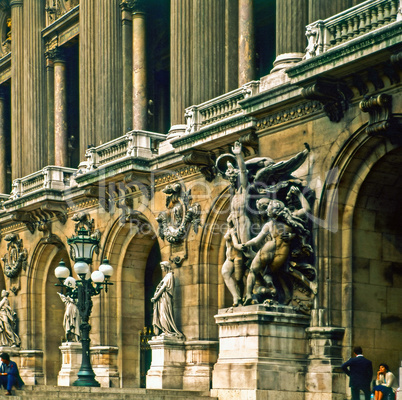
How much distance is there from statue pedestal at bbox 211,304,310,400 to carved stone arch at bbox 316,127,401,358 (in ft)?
2.92

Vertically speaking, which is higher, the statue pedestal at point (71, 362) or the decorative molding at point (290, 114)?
the decorative molding at point (290, 114)

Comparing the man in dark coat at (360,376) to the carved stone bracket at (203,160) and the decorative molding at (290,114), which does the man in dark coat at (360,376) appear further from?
the carved stone bracket at (203,160)

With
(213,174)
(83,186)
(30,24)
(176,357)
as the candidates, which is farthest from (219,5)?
(30,24)

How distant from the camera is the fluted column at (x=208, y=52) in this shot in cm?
3175

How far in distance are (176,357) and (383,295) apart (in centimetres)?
802

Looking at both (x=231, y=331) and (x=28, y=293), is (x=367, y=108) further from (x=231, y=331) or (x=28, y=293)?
(x=28, y=293)

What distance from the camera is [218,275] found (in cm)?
3105

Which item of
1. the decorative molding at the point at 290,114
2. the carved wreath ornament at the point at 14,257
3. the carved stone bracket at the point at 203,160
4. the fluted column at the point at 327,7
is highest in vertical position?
the fluted column at the point at 327,7

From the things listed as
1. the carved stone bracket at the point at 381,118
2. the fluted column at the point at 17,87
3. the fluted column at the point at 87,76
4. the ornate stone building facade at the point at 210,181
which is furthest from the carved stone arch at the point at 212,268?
the fluted column at the point at 17,87

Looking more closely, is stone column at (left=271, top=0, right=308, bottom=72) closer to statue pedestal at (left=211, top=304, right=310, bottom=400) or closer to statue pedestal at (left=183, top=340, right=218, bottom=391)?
statue pedestal at (left=211, top=304, right=310, bottom=400)

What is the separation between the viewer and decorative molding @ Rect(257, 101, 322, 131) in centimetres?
2515

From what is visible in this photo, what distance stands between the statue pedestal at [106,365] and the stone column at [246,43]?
33.7 feet

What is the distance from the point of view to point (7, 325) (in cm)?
4075

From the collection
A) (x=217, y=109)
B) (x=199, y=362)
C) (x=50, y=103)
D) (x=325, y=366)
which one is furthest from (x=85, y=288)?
(x=50, y=103)
